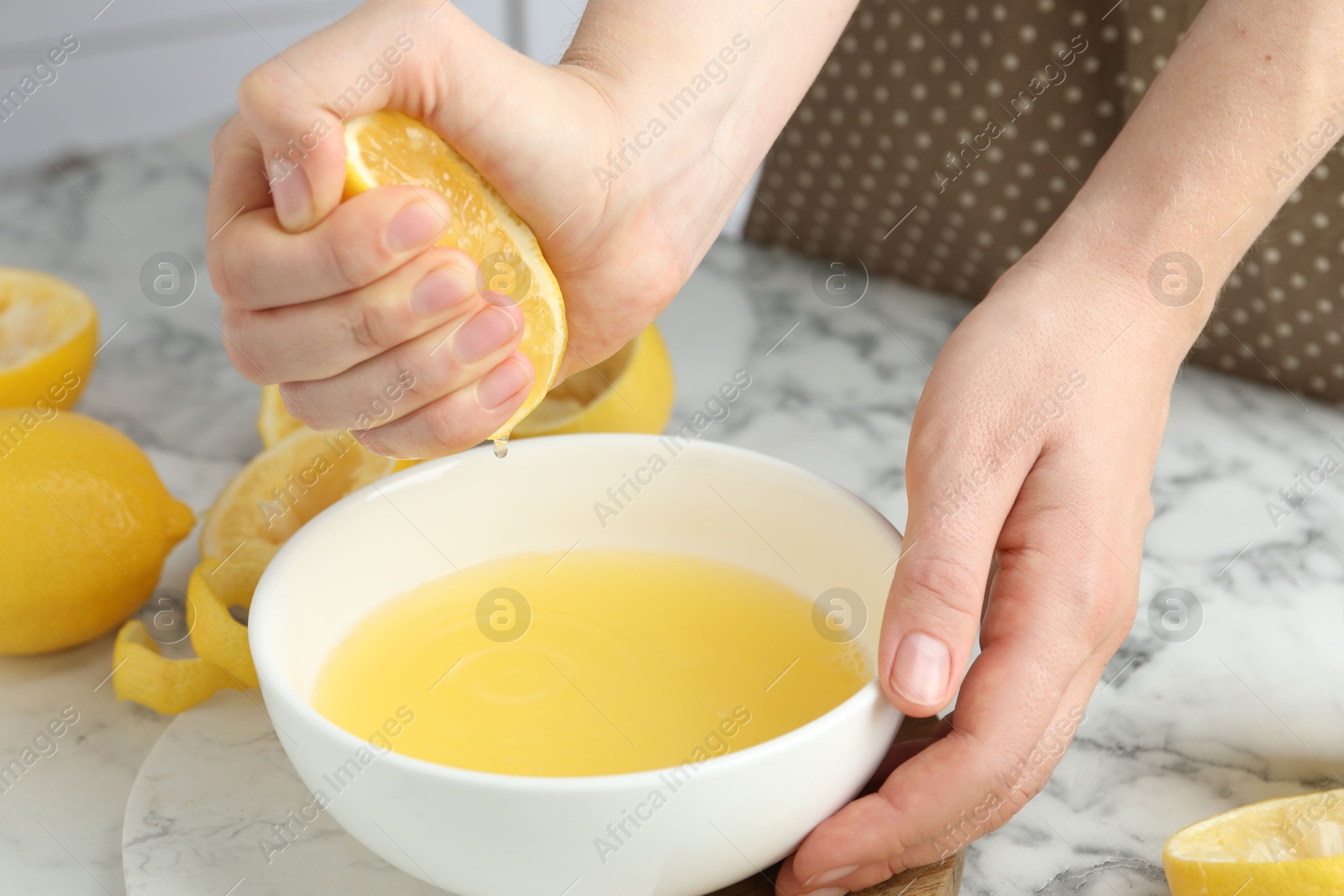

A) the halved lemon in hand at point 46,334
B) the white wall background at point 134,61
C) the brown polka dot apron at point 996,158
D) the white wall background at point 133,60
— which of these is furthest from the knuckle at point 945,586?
the white wall background at point 133,60

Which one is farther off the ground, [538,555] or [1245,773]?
[1245,773]

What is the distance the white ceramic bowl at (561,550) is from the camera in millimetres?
534

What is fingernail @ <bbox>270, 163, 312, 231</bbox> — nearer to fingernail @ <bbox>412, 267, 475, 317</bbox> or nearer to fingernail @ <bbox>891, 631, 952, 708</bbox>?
fingernail @ <bbox>412, 267, 475, 317</bbox>

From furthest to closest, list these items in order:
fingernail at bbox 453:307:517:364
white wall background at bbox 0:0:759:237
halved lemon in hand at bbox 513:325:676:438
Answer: white wall background at bbox 0:0:759:237
halved lemon in hand at bbox 513:325:676:438
fingernail at bbox 453:307:517:364

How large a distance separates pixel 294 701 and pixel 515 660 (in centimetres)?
17

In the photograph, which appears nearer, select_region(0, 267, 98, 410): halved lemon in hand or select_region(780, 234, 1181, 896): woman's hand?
select_region(780, 234, 1181, 896): woman's hand

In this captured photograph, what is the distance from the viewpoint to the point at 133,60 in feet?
5.34

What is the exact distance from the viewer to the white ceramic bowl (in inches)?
21.0

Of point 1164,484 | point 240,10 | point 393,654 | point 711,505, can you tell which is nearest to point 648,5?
point 711,505

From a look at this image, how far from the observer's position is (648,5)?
2.63 feet

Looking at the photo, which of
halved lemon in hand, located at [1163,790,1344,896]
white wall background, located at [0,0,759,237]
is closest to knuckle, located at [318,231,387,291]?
halved lemon in hand, located at [1163,790,1344,896]

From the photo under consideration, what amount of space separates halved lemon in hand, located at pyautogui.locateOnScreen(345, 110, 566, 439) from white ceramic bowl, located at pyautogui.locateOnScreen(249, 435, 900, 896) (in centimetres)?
8

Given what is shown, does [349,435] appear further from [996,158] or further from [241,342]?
[996,158]

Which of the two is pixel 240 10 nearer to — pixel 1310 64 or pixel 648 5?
pixel 648 5
